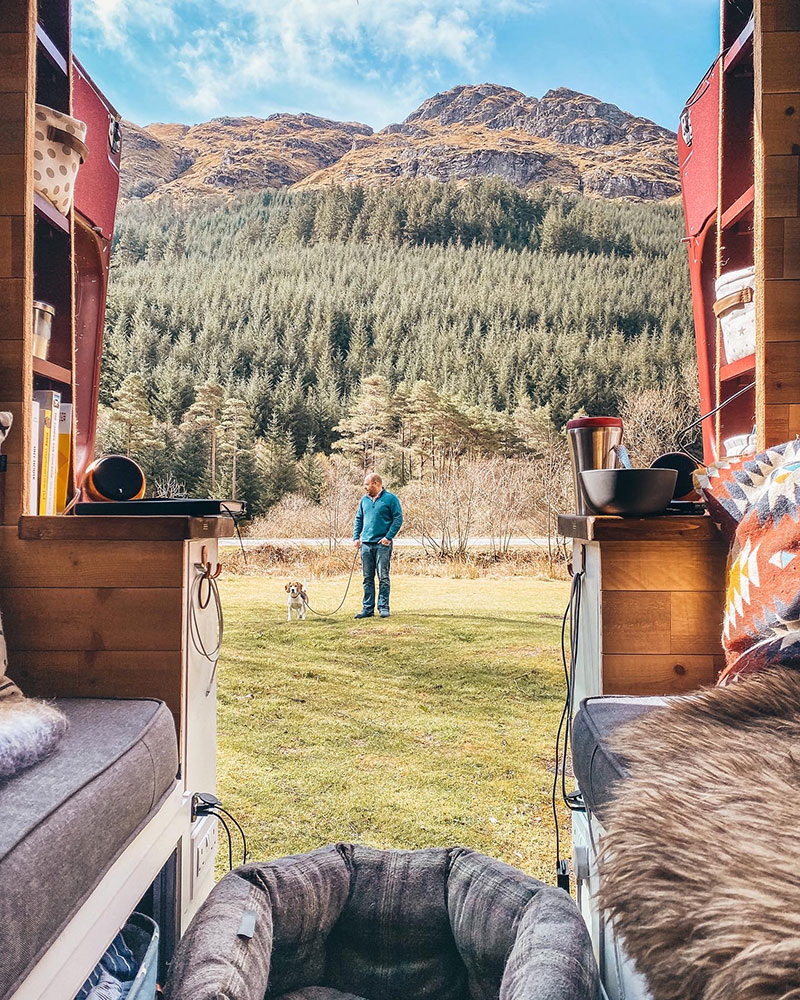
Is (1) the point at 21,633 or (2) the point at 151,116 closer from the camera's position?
(1) the point at 21,633

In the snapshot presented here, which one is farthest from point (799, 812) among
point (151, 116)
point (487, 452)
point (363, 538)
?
point (151, 116)

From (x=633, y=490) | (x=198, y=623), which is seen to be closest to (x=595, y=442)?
(x=633, y=490)

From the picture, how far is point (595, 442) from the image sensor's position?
1.35 metres

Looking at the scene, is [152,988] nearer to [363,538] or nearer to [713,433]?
[713,433]

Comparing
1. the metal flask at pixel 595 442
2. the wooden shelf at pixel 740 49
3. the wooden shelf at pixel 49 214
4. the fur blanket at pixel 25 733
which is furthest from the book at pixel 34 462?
the wooden shelf at pixel 740 49

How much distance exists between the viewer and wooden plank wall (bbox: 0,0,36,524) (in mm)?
1263

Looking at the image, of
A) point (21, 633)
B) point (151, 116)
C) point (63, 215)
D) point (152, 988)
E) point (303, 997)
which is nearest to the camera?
point (152, 988)

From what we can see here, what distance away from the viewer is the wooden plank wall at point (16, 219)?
1263mm

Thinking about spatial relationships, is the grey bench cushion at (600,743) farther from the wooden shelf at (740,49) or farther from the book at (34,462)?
the wooden shelf at (740,49)

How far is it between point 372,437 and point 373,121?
196 centimetres

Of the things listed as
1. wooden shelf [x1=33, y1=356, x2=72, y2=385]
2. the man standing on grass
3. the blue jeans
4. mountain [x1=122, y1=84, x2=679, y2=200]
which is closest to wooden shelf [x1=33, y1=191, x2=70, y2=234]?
wooden shelf [x1=33, y1=356, x2=72, y2=385]

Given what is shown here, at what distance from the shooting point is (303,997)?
3.51ft

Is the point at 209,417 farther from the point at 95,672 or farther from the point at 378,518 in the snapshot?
the point at 95,672

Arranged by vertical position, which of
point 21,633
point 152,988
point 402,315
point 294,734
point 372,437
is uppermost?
point 402,315
